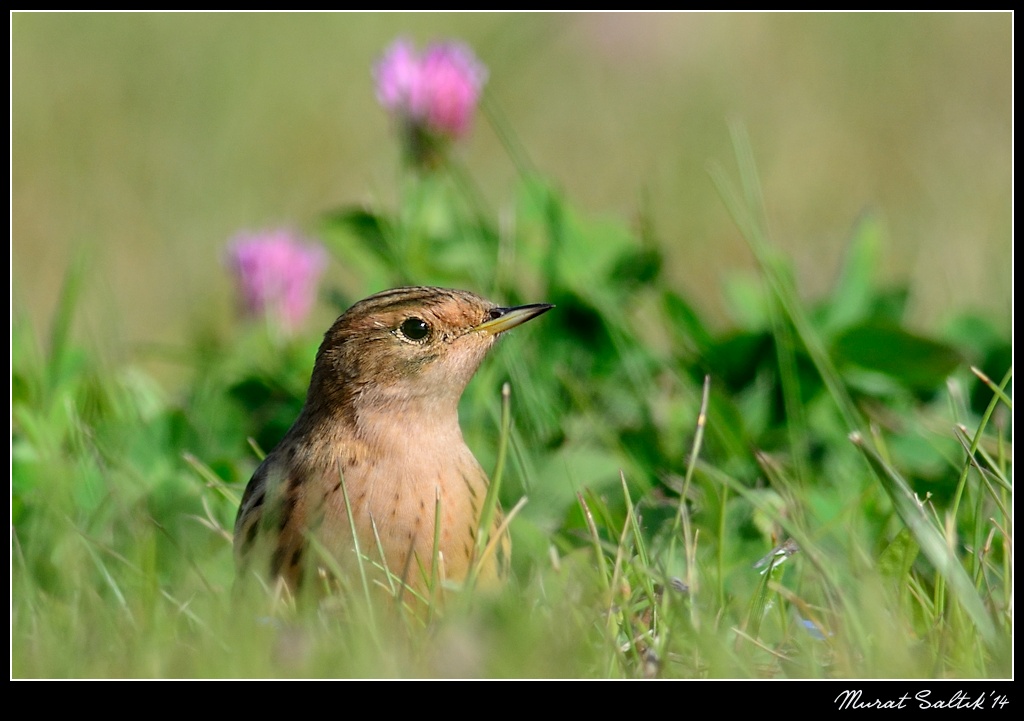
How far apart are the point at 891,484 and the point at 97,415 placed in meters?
2.90

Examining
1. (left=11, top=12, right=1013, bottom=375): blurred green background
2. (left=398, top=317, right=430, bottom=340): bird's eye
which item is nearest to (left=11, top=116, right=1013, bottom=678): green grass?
(left=398, top=317, right=430, bottom=340): bird's eye

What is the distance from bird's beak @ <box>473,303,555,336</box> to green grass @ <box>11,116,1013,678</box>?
1.52 ft

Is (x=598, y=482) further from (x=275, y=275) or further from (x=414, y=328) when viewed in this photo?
(x=275, y=275)

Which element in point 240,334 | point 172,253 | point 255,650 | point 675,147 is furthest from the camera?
point 675,147

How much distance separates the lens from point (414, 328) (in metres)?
3.80

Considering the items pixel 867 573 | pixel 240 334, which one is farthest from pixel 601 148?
pixel 867 573

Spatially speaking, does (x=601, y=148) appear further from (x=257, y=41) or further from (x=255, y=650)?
(x=255, y=650)

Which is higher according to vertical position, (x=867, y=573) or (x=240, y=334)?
(x=240, y=334)

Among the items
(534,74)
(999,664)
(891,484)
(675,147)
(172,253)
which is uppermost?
(534,74)

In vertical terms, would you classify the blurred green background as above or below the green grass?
above

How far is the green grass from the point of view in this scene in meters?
2.98

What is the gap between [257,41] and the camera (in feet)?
31.8

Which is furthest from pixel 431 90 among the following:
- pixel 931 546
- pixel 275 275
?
pixel 931 546

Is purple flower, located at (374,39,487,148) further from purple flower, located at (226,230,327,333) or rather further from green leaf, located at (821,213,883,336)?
green leaf, located at (821,213,883,336)
